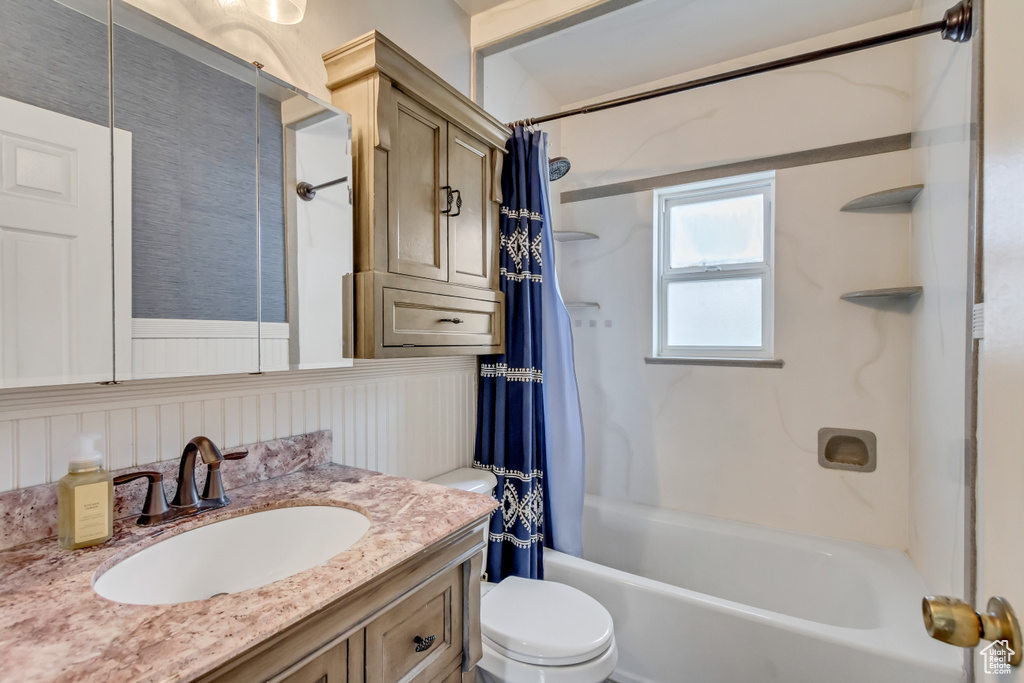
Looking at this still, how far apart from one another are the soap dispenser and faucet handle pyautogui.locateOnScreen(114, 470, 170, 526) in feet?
0.25

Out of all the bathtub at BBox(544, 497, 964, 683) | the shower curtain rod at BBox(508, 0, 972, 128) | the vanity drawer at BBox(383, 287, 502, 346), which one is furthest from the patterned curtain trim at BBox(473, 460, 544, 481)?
the shower curtain rod at BBox(508, 0, 972, 128)

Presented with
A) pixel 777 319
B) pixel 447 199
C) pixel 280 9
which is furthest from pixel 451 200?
pixel 777 319

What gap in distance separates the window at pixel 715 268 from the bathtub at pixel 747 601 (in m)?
0.83

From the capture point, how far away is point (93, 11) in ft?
2.74

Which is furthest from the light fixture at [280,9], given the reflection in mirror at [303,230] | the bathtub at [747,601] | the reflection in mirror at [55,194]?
the bathtub at [747,601]

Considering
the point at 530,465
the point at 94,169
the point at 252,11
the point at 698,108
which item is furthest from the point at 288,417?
the point at 698,108

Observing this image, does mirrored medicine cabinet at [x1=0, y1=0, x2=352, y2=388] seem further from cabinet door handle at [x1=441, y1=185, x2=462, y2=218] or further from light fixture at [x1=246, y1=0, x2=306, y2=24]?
cabinet door handle at [x1=441, y1=185, x2=462, y2=218]

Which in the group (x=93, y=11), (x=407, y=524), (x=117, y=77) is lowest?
(x=407, y=524)

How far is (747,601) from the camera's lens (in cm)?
201

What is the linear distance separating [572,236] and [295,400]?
5.28ft

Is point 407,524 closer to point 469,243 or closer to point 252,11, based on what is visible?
point 469,243

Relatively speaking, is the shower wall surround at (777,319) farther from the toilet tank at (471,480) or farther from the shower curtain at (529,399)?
the toilet tank at (471,480)

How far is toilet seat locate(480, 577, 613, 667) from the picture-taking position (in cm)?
126

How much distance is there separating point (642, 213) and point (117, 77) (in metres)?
2.06
